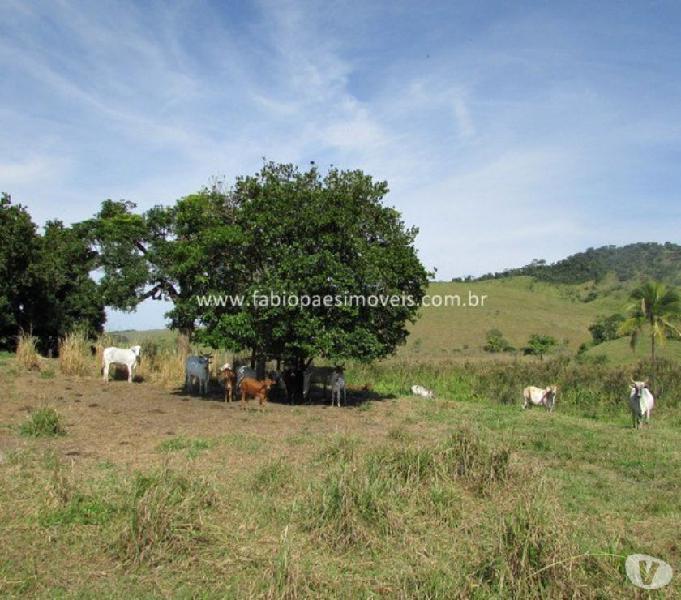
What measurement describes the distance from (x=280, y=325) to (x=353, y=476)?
840cm

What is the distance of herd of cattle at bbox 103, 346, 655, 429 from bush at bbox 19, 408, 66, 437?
5.35m

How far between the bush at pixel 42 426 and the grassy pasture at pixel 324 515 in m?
0.17

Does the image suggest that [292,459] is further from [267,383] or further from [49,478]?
[267,383]

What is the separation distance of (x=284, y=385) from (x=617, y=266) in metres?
91.7

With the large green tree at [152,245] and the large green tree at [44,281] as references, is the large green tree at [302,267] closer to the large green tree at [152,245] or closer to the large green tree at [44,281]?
the large green tree at [152,245]

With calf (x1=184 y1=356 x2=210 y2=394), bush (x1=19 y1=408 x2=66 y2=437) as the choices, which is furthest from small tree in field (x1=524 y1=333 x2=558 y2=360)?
bush (x1=19 y1=408 x2=66 y2=437)

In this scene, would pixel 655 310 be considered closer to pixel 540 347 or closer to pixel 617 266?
pixel 540 347

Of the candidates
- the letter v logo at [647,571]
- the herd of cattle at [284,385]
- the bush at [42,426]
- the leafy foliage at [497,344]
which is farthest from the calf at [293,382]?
the leafy foliage at [497,344]

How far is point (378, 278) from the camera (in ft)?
47.0

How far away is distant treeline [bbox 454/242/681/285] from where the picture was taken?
285ft

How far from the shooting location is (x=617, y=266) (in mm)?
96438

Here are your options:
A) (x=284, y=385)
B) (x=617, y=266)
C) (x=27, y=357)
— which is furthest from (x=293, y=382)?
(x=617, y=266)

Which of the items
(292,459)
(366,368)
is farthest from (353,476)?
(366,368)

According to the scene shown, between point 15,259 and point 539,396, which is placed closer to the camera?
point 539,396
